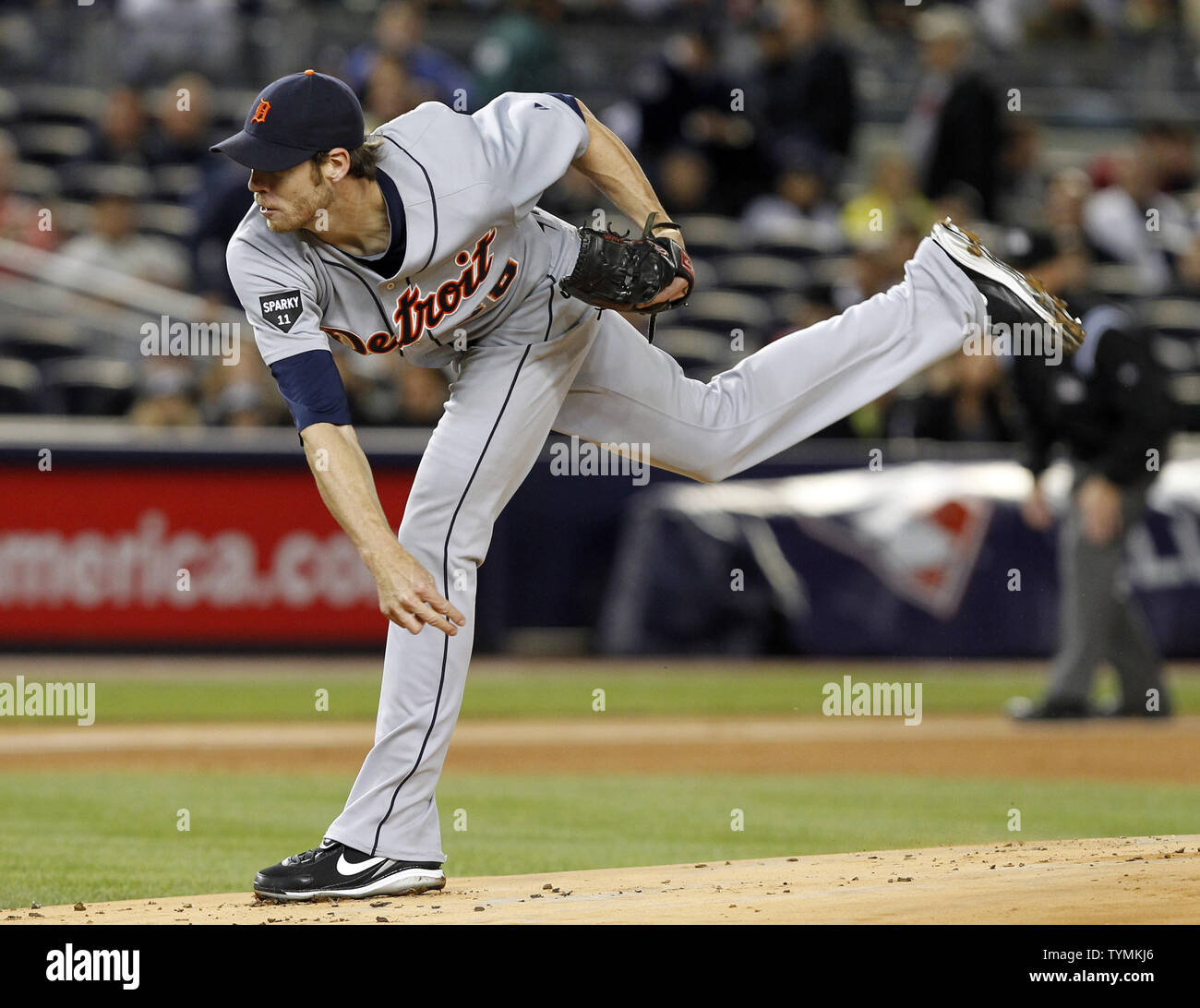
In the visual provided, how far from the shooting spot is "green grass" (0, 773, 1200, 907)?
5.91 meters

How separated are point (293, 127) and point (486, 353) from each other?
3.07ft

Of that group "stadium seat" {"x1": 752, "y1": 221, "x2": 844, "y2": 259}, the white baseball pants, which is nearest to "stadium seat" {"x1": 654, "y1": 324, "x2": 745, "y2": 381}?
"stadium seat" {"x1": 752, "y1": 221, "x2": 844, "y2": 259}

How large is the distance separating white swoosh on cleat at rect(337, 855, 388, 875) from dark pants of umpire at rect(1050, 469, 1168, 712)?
5891 millimetres

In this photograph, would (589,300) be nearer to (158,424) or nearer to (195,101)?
(158,424)

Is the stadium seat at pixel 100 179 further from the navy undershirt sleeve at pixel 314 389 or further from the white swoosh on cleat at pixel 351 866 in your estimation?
the white swoosh on cleat at pixel 351 866

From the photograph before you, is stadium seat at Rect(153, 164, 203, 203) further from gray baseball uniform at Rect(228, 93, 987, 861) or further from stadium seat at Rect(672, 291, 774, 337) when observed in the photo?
gray baseball uniform at Rect(228, 93, 987, 861)

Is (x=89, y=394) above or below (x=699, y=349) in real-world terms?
below

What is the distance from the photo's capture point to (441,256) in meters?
4.92

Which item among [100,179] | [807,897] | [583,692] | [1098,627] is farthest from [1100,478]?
[100,179]

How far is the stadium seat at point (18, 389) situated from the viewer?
12.5m

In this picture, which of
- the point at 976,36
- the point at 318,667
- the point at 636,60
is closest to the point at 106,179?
the point at 318,667

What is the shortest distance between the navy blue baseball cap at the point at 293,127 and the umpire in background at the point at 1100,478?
19.0ft

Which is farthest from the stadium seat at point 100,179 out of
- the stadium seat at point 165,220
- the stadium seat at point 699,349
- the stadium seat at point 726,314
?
the stadium seat at point 726,314

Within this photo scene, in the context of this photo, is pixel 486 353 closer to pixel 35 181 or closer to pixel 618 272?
pixel 618 272
